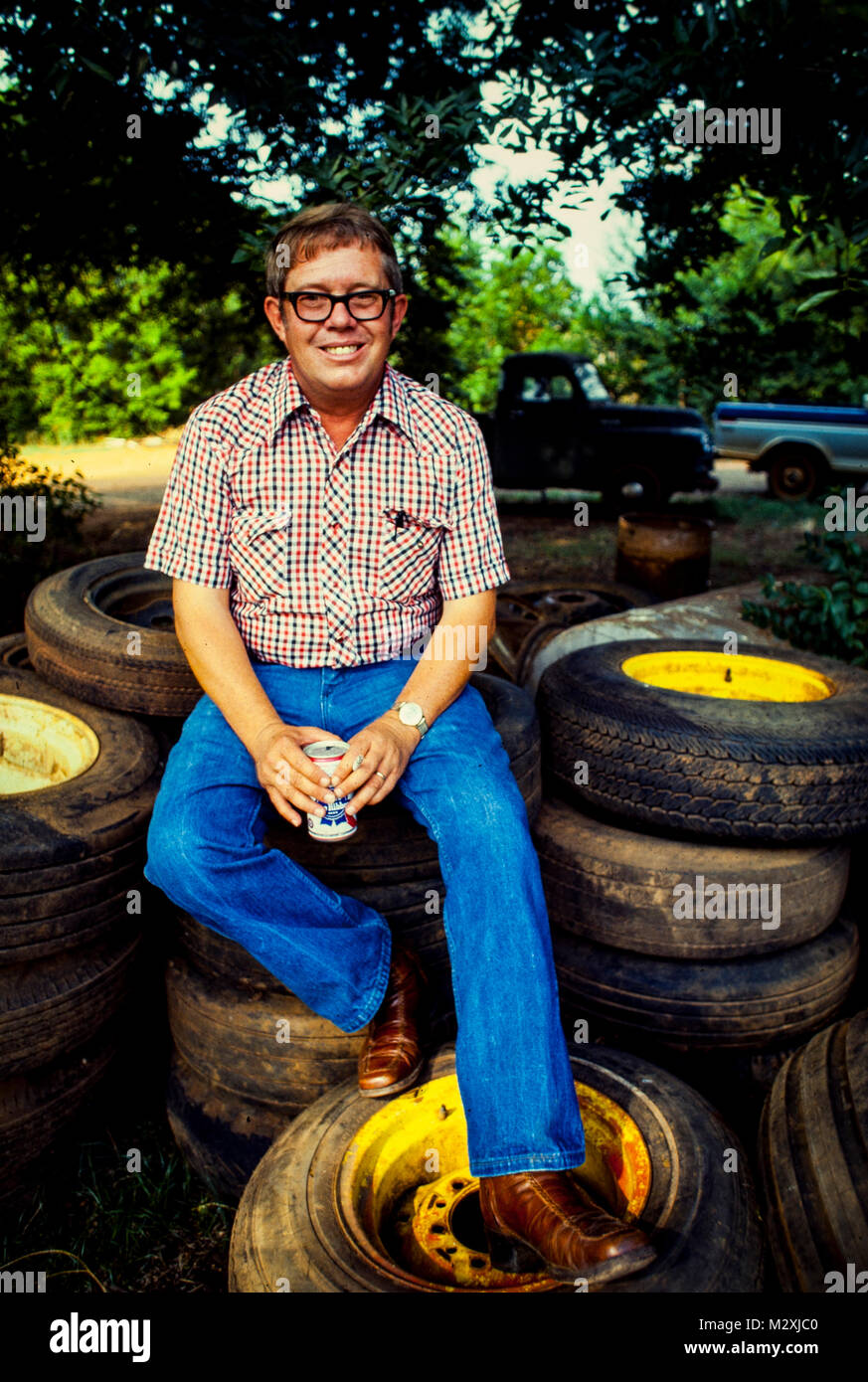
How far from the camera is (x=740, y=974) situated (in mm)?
2650

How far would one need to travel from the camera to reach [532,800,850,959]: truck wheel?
Answer: 2.64 meters

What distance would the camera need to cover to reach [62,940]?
7.55 ft

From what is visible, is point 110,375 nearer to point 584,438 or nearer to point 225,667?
point 584,438

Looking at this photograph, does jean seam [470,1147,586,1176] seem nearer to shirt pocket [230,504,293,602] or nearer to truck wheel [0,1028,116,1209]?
truck wheel [0,1028,116,1209]

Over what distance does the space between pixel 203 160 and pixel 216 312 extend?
911 centimetres

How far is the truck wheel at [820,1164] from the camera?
1.69m

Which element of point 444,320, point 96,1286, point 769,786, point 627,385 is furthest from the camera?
point 627,385

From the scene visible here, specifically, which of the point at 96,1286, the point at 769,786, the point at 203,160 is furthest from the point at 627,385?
the point at 96,1286

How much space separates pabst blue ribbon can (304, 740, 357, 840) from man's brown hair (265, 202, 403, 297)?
1272mm

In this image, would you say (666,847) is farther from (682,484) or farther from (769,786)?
(682,484)

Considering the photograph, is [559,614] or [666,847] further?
[559,614]

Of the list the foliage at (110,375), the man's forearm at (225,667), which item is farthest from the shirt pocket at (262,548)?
the foliage at (110,375)

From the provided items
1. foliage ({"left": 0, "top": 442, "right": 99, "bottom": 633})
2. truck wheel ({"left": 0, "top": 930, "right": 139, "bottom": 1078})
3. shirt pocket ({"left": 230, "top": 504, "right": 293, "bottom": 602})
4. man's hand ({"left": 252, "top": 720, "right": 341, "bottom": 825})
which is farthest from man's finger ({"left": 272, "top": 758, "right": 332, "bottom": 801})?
foliage ({"left": 0, "top": 442, "right": 99, "bottom": 633})

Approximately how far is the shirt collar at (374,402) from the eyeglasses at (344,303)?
0.59 feet
